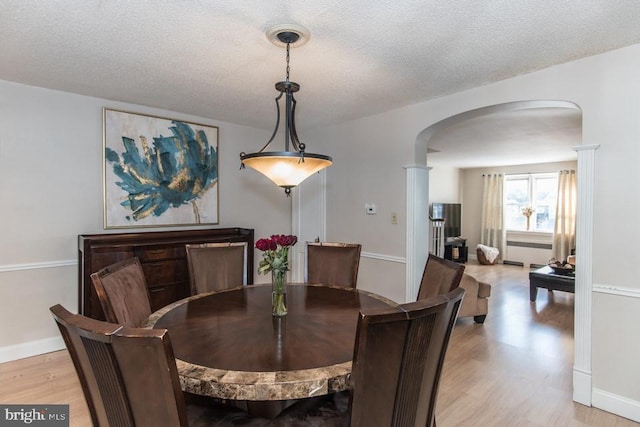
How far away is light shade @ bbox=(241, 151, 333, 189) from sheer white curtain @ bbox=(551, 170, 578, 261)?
738 cm

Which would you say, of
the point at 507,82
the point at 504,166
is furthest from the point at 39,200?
the point at 504,166

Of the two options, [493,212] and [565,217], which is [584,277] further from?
[493,212]

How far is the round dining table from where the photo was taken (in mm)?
1119

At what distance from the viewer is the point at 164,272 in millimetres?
3180

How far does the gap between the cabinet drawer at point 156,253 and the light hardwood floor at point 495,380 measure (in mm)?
1059

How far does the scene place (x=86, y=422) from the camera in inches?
81.0

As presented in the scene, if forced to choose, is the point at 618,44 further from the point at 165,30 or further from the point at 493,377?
the point at 165,30

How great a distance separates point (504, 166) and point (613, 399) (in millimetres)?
6985

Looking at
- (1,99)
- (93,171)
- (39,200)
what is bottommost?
(39,200)

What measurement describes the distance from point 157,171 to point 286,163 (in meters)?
2.44

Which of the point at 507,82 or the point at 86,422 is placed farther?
the point at 507,82

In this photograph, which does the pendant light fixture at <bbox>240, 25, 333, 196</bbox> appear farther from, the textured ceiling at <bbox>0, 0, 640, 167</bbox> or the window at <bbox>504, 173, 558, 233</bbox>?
the window at <bbox>504, 173, 558, 233</bbox>

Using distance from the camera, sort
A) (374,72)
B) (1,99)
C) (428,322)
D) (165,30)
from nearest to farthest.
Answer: (428,322) → (165,30) → (374,72) → (1,99)

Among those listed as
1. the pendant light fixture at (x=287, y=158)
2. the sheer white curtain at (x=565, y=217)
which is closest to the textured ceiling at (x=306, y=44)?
the pendant light fixture at (x=287, y=158)
